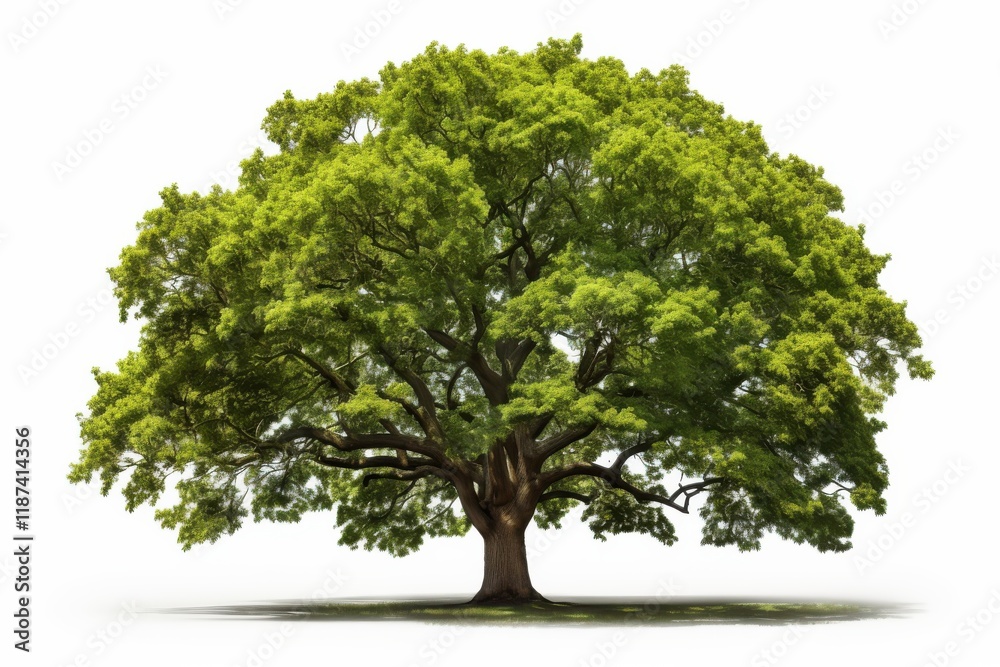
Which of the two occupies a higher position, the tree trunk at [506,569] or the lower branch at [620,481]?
the lower branch at [620,481]

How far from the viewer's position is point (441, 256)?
23906mm

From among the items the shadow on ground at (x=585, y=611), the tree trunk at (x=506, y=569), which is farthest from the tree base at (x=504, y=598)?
the shadow on ground at (x=585, y=611)

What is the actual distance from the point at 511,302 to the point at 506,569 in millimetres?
8097

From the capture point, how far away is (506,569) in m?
28.0

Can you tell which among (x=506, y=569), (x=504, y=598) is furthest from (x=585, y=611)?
(x=506, y=569)

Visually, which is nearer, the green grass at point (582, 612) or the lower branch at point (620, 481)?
the green grass at point (582, 612)

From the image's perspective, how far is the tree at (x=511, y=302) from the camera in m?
23.8

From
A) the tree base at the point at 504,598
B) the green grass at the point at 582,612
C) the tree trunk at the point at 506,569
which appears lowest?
the green grass at the point at 582,612

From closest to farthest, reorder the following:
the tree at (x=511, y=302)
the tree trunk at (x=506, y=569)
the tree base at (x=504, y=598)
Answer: the tree at (x=511, y=302) < the tree base at (x=504, y=598) < the tree trunk at (x=506, y=569)

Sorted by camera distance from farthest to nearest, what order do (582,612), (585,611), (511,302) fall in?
(585,611) → (582,612) → (511,302)

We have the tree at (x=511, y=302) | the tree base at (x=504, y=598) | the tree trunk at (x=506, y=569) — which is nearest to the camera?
the tree at (x=511, y=302)

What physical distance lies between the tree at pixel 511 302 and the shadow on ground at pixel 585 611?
2003 mm

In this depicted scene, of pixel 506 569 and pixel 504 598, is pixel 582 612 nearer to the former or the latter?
pixel 504 598

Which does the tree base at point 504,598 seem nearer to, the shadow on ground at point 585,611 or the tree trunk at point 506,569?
the tree trunk at point 506,569
